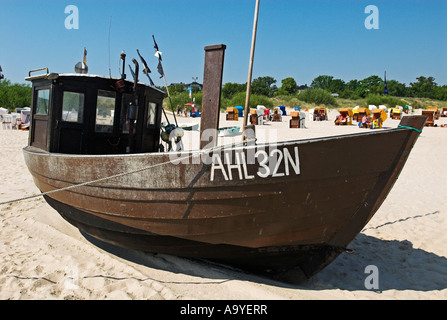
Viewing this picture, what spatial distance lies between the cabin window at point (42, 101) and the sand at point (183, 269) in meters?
1.95

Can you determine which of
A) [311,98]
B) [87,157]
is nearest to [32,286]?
[87,157]

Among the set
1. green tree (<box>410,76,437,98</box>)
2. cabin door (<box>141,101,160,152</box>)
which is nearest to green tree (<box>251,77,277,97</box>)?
green tree (<box>410,76,437,98</box>)

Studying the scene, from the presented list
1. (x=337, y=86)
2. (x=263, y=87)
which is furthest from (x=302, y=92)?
(x=337, y=86)

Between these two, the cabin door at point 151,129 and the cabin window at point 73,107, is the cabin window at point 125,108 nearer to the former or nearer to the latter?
the cabin door at point 151,129

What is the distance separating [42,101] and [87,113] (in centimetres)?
96

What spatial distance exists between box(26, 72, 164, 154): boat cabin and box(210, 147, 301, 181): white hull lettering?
6.05 feet

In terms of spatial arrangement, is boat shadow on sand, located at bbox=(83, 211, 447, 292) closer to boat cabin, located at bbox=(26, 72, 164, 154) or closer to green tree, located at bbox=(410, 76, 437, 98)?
boat cabin, located at bbox=(26, 72, 164, 154)

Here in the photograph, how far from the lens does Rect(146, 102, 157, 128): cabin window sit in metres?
5.58

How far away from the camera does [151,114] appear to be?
18.7 feet

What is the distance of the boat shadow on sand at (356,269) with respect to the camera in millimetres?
4031

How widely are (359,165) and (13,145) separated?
17.4 meters

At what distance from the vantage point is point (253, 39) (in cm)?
371

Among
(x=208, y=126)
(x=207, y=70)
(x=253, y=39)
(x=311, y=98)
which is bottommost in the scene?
(x=208, y=126)

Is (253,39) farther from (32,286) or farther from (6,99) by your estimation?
(6,99)
